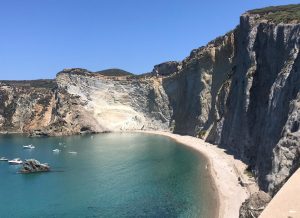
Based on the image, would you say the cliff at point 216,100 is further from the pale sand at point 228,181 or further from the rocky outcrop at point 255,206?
the rocky outcrop at point 255,206

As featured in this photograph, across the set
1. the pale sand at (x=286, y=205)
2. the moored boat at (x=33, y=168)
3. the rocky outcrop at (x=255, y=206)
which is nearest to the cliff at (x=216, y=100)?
the rocky outcrop at (x=255, y=206)

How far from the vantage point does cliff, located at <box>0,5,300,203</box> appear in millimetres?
56000

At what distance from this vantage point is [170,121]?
171m

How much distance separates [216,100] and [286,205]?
100271 mm

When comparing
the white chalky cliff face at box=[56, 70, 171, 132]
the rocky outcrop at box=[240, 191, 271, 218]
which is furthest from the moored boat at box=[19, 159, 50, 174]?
the white chalky cliff face at box=[56, 70, 171, 132]

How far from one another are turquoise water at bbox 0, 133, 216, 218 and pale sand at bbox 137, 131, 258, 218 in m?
1.58

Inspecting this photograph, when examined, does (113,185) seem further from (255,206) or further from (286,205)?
(286,205)

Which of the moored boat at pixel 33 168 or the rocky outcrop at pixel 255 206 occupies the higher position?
the rocky outcrop at pixel 255 206

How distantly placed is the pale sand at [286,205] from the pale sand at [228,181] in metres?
24.9

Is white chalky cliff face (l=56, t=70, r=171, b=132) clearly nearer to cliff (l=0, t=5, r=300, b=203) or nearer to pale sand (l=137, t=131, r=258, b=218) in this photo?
cliff (l=0, t=5, r=300, b=203)

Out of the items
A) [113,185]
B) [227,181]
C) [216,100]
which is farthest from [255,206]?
[216,100]

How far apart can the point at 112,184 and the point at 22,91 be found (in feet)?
461

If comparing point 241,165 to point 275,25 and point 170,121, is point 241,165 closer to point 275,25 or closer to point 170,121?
point 275,25

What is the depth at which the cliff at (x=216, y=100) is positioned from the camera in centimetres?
5600
